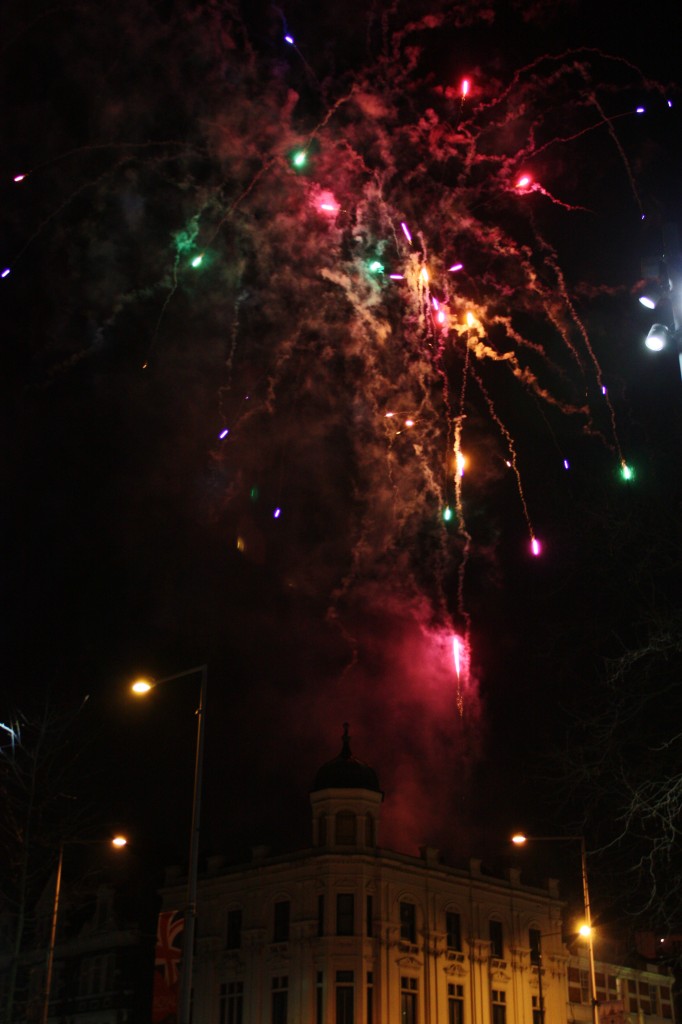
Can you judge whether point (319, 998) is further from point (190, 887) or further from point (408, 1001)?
point (190, 887)

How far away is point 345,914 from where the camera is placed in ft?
140

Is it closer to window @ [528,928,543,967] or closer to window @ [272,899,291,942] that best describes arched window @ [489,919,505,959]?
window @ [528,928,543,967]

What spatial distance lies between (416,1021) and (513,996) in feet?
21.6

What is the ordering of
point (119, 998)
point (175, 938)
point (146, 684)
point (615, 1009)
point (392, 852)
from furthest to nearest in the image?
1. point (119, 998)
2. point (392, 852)
3. point (615, 1009)
4. point (146, 684)
5. point (175, 938)

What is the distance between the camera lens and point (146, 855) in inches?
2183

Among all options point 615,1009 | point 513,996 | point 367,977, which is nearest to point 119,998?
point 367,977

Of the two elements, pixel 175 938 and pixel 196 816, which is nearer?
pixel 175 938

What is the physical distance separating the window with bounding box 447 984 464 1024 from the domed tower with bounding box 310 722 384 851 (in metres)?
7.14

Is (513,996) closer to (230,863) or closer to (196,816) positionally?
(230,863)

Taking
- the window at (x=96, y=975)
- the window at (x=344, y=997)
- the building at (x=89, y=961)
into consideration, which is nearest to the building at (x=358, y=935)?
the window at (x=344, y=997)

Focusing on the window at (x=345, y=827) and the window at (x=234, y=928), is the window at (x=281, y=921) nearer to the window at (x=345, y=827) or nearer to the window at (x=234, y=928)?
the window at (x=234, y=928)

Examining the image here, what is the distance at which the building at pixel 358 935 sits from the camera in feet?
137

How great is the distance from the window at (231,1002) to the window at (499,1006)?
11.2m

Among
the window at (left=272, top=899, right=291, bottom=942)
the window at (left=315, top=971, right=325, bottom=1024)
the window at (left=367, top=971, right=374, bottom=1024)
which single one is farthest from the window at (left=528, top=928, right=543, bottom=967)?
the window at (left=272, top=899, right=291, bottom=942)
